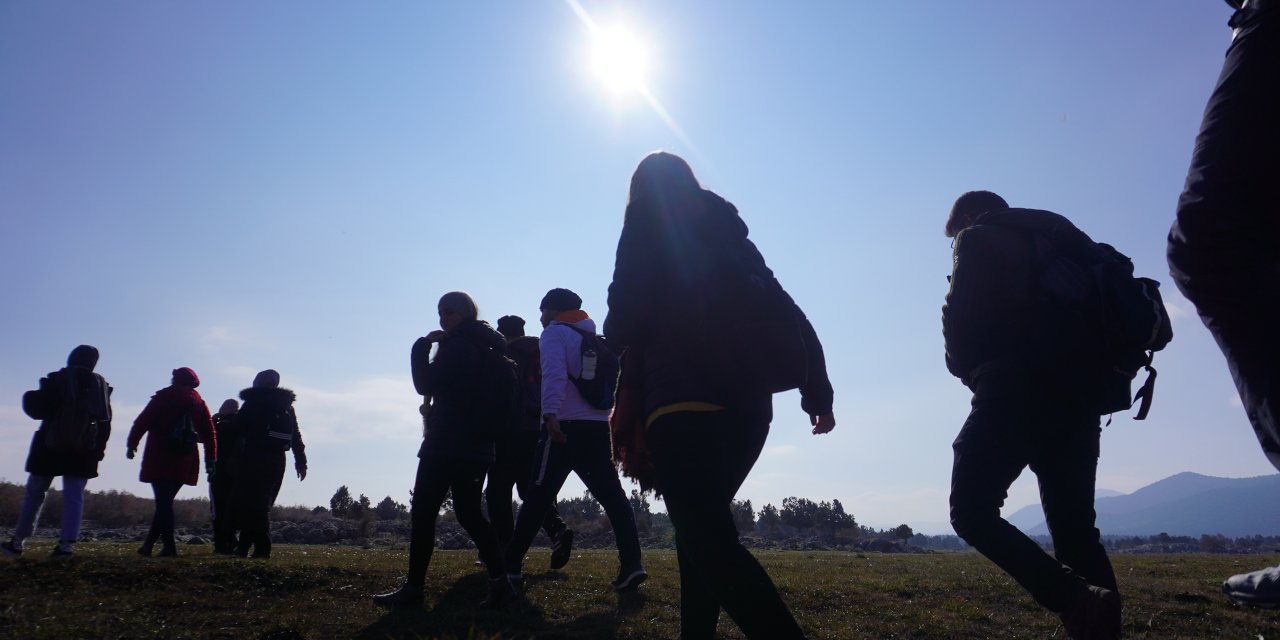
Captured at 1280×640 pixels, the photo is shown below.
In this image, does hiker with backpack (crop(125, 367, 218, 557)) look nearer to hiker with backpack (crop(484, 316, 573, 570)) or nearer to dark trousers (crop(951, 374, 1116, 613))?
hiker with backpack (crop(484, 316, 573, 570))

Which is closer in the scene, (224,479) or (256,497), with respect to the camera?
(256,497)

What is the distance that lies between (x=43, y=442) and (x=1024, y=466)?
27.9 feet

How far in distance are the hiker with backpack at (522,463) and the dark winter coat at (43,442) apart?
3.97 meters

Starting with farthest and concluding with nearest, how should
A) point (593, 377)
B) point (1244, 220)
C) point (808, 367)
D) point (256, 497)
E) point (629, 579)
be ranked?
point (256, 497) → point (629, 579) → point (593, 377) → point (808, 367) → point (1244, 220)

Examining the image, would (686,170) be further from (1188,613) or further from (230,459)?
(230,459)

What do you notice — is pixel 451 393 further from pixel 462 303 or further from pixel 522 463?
pixel 522 463

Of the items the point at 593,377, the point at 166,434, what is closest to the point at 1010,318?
the point at 593,377

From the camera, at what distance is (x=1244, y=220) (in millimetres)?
2463

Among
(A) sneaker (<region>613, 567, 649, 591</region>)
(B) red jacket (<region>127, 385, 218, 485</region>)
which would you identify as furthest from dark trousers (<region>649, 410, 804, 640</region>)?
(B) red jacket (<region>127, 385, 218, 485</region>)

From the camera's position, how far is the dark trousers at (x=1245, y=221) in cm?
246

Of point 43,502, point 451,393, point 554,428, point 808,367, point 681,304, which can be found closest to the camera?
point 681,304

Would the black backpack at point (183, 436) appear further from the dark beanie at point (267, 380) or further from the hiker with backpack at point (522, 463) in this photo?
the hiker with backpack at point (522, 463)

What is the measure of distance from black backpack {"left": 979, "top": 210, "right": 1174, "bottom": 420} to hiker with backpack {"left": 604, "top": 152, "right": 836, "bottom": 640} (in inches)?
53.2

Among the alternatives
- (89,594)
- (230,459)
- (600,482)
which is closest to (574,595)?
(600,482)
